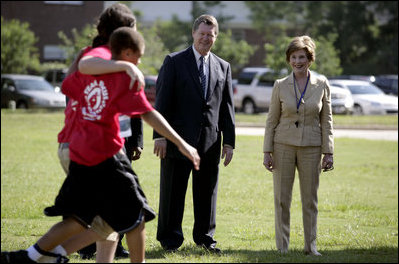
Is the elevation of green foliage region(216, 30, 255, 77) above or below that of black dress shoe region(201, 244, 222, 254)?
above

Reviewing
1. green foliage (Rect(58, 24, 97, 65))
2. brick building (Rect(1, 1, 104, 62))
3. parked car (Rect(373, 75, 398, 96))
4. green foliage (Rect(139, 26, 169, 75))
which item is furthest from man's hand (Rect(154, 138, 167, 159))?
brick building (Rect(1, 1, 104, 62))

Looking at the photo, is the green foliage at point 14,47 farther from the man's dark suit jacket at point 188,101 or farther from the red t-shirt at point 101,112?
the red t-shirt at point 101,112

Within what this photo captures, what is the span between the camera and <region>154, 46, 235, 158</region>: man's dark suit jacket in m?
6.84

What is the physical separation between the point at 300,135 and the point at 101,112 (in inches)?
94.9

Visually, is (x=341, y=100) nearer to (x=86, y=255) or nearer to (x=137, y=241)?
(x=86, y=255)

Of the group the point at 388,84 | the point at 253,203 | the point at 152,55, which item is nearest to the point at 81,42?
the point at 152,55

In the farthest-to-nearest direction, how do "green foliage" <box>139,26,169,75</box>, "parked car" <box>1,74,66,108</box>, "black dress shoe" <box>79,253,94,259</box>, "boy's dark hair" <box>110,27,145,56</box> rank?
"green foliage" <box>139,26,169,75</box> → "parked car" <box>1,74,66,108</box> → "black dress shoe" <box>79,253,94,259</box> → "boy's dark hair" <box>110,27,145,56</box>

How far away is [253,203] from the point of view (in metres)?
12.4

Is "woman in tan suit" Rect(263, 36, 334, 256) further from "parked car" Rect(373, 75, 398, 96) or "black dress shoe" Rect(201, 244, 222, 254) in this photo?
"parked car" Rect(373, 75, 398, 96)

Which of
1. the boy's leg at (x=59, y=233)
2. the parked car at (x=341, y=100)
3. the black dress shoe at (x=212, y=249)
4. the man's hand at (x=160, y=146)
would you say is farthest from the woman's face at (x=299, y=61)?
the parked car at (x=341, y=100)

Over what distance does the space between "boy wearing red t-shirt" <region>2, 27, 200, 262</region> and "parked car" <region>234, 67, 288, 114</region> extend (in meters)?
28.9

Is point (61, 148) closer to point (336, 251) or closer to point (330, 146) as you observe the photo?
point (330, 146)

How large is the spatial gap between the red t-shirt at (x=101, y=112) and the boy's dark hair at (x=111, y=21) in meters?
0.48

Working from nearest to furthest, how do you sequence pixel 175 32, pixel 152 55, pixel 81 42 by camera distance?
1. pixel 81 42
2. pixel 152 55
3. pixel 175 32
